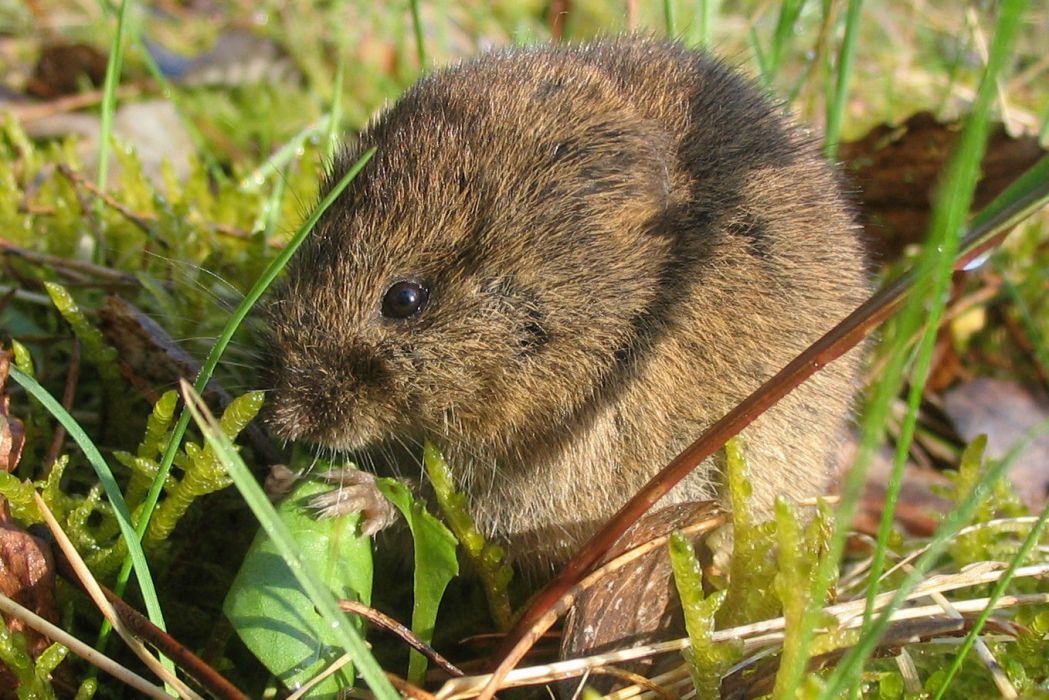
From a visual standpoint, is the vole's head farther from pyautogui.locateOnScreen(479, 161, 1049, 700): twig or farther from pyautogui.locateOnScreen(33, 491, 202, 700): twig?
pyautogui.locateOnScreen(33, 491, 202, 700): twig

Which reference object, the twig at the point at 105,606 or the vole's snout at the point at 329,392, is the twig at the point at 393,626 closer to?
the twig at the point at 105,606

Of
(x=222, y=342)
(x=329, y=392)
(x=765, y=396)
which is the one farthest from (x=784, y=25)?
(x=222, y=342)

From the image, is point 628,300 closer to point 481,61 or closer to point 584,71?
point 584,71

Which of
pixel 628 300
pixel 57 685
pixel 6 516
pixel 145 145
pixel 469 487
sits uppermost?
pixel 145 145

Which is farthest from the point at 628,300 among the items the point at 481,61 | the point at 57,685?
the point at 57,685

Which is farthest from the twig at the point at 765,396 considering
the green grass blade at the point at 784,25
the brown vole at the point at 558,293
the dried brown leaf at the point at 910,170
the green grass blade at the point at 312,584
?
the dried brown leaf at the point at 910,170

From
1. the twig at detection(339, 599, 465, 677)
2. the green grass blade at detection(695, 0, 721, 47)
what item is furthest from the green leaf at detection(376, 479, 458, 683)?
the green grass blade at detection(695, 0, 721, 47)

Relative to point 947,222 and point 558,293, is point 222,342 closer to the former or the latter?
point 558,293
